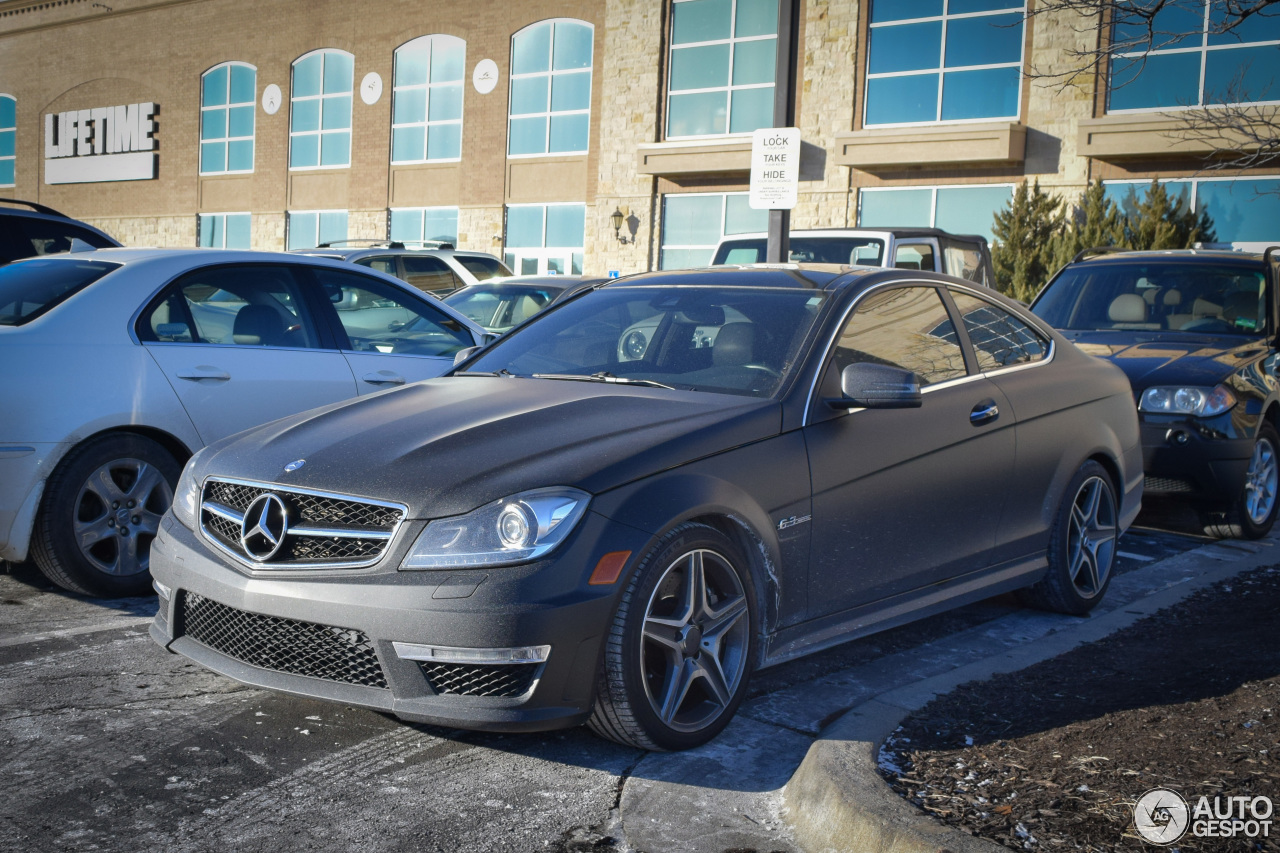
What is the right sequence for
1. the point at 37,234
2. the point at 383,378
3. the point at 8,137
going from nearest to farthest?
the point at 383,378, the point at 37,234, the point at 8,137

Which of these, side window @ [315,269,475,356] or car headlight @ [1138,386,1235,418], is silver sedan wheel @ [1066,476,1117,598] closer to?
car headlight @ [1138,386,1235,418]

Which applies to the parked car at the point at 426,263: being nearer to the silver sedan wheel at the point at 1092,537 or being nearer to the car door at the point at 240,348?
the car door at the point at 240,348

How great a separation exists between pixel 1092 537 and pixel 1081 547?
0.40ft

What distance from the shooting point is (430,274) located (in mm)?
15891

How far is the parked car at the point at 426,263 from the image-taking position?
14570mm

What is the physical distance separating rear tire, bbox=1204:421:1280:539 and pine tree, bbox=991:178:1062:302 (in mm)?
15010

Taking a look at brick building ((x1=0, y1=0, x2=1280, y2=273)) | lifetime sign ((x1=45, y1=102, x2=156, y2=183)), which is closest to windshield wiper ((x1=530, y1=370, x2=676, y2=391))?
brick building ((x1=0, y1=0, x2=1280, y2=273))

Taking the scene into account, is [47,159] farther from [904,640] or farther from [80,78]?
[904,640]

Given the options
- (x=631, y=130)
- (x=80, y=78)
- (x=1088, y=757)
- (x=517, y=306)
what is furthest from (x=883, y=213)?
(x=80, y=78)

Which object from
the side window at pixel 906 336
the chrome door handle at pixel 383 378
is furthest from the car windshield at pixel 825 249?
the side window at pixel 906 336

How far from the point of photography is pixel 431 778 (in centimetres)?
370

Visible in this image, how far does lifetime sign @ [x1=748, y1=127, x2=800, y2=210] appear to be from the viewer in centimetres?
1095

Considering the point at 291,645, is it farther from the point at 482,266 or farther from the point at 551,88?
the point at 551,88

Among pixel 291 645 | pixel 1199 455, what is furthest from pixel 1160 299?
pixel 291 645
